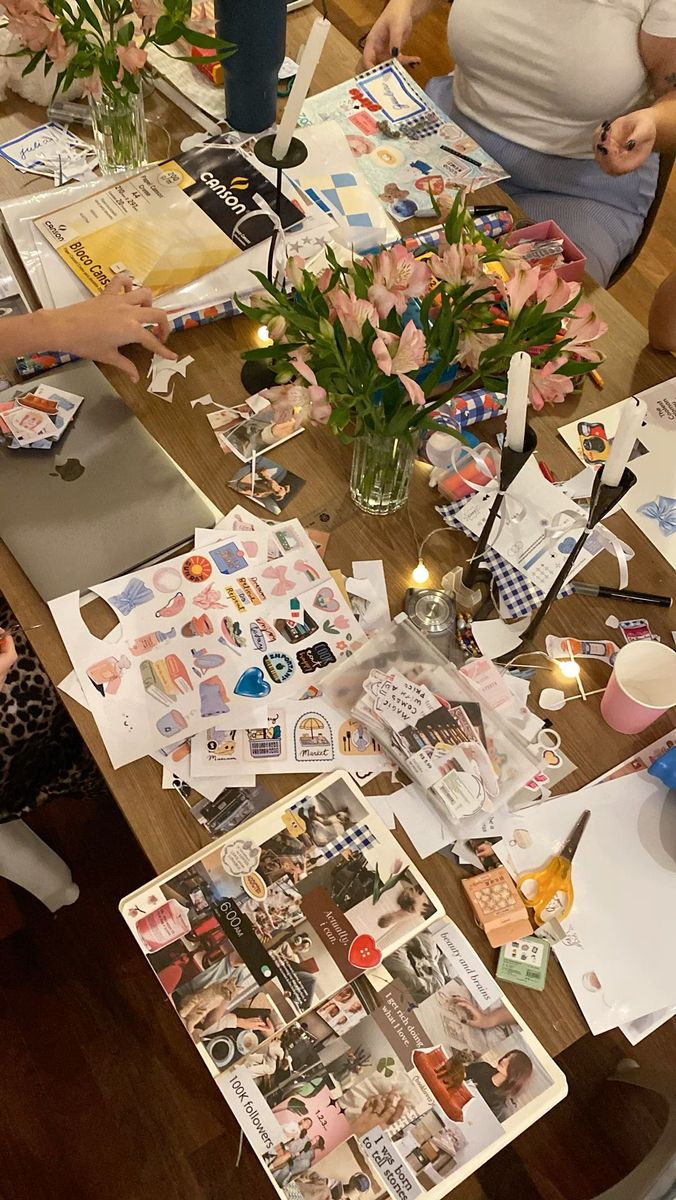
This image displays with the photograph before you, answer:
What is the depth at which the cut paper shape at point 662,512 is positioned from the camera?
128cm

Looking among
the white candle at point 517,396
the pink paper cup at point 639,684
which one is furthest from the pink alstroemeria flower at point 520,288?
the pink paper cup at point 639,684

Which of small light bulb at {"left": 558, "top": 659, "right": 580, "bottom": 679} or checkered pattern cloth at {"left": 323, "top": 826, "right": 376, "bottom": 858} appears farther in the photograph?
small light bulb at {"left": 558, "top": 659, "right": 580, "bottom": 679}

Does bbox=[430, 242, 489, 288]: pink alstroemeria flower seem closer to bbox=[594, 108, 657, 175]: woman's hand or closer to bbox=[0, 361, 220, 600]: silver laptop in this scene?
bbox=[0, 361, 220, 600]: silver laptop

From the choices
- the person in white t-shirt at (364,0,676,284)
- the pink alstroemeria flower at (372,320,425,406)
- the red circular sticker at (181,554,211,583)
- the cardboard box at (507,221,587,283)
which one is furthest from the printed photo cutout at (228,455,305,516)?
the person in white t-shirt at (364,0,676,284)

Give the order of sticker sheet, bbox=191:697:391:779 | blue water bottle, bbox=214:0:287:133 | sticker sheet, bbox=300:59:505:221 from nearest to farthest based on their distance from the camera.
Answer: sticker sheet, bbox=191:697:391:779, blue water bottle, bbox=214:0:287:133, sticker sheet, bbox=300:59:505:221

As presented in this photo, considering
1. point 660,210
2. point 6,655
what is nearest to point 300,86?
point 6,655

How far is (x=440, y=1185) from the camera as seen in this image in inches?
35.2

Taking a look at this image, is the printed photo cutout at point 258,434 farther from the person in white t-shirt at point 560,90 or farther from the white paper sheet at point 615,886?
the person in white t-shirt at point 560,90

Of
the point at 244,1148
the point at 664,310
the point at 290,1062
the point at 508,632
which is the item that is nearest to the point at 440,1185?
the point at 290,1062

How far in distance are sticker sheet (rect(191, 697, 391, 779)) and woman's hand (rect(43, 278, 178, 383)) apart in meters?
0.57

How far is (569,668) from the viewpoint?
45.6 inches

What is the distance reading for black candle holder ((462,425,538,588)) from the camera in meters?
0.98

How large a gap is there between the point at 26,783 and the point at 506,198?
1.28 metres

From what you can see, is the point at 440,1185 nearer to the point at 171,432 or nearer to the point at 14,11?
the point at 171,432
